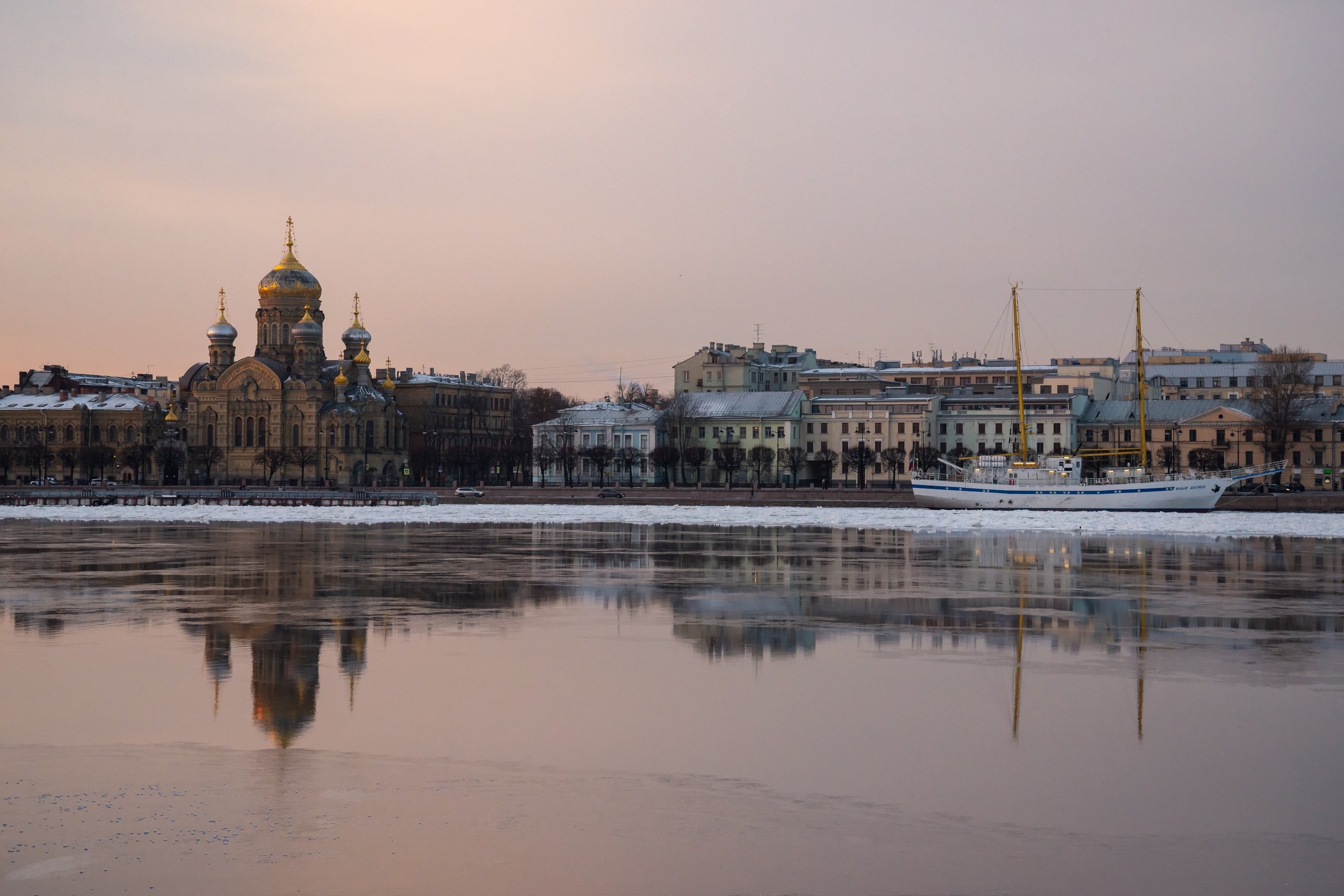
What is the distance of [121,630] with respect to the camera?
1978 cm

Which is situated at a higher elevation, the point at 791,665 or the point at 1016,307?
the point at 1016,307

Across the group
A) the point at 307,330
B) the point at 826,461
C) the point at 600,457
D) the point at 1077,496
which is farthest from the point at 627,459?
the point at 1077,496

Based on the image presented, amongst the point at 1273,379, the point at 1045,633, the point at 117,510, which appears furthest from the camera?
the point at 1273,379

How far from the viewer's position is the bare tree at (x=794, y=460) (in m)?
91.2

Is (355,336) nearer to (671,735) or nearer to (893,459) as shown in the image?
(893,459)

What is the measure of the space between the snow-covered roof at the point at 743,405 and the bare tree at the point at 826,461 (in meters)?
3.28

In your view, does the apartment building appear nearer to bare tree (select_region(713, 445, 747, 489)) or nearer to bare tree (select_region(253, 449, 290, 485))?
bare tree (select_region(713, 445, 747, 489))

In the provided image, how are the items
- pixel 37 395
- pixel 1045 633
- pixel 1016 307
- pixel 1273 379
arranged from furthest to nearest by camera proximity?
pixel 37 395 < pixel 1273 379 < pixel 1016 307 < pixel 1045 633

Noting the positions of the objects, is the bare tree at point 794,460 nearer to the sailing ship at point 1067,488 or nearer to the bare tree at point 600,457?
the bare tree at point 600,457

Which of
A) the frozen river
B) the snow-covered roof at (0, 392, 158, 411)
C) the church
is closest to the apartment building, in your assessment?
the church

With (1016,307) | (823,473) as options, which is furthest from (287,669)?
(823,473)

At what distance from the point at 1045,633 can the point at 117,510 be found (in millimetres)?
50563

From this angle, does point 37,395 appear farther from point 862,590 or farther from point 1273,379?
point 862,590

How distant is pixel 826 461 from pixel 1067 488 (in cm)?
→ 3054
